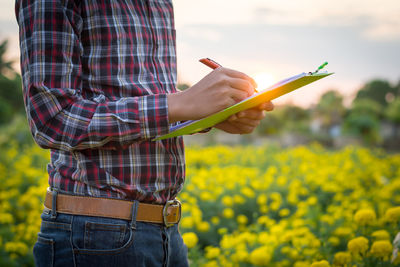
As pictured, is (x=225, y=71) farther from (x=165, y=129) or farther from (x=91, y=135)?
(x=91, y=135)

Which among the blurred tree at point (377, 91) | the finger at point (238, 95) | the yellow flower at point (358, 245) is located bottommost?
the yellow flower at point (358, 245)

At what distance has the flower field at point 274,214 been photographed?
179cm

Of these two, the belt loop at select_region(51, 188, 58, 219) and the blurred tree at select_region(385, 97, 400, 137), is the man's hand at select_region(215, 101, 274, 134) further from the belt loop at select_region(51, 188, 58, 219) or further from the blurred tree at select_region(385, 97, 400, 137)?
the blurred tree at select_region(385, 97, 400, 137)

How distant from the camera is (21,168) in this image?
4.52m

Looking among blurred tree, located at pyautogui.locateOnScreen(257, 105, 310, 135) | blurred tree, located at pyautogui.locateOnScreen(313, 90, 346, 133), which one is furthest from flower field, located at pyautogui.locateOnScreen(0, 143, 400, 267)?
blurred tree, located at pyautogui.locateOnScreen(313, 90, 346, 133)

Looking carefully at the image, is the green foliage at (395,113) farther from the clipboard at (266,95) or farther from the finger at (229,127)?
the clipboard at (266,95)

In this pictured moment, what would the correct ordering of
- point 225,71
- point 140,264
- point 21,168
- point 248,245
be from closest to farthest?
point 225,71, point 140,264, point 248,245, point 21,168

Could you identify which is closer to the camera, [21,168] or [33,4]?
[33,4]

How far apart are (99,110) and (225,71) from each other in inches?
12.3

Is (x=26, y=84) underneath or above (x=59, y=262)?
above

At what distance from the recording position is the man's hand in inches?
36.7

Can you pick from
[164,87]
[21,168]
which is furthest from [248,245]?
[21,168]

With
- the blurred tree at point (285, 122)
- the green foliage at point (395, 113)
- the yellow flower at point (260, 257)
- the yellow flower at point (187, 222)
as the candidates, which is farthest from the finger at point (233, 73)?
the green foliage at point (395, 113)

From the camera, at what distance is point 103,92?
89 cm
